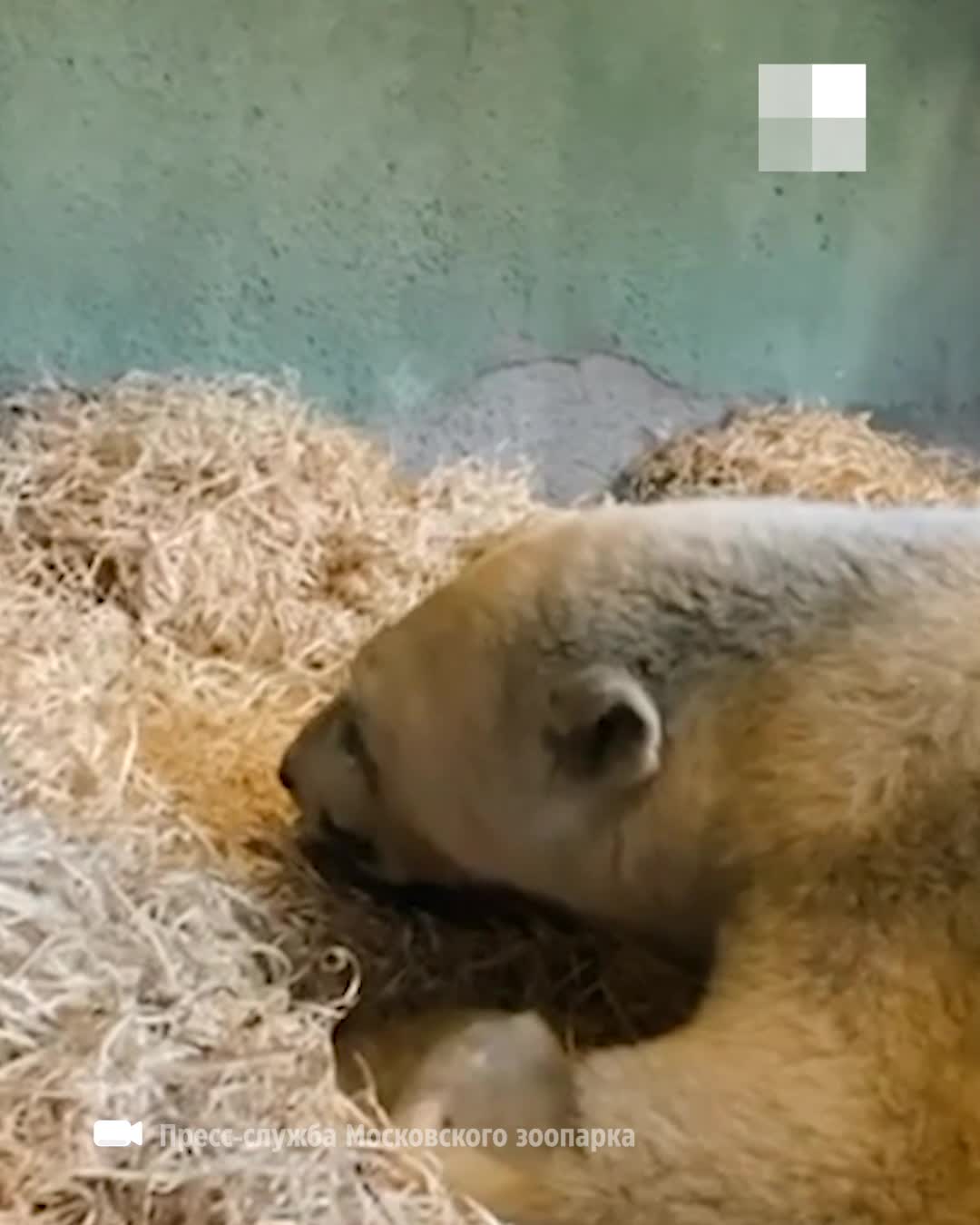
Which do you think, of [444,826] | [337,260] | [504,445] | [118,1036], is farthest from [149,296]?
[118,1036]

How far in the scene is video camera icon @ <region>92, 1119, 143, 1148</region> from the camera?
1.90 m

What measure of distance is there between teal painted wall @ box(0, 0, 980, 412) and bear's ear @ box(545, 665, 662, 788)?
1.50 meters

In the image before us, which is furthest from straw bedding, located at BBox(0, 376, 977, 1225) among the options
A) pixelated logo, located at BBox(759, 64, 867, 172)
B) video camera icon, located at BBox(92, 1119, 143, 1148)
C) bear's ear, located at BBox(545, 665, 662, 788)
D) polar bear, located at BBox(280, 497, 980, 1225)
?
pixelated logo, located at BBox(759, 64, 867, 172)

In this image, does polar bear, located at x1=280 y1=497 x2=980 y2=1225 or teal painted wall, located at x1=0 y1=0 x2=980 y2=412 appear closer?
polar bear, located at x1=280 y1=497 x2=980 y2=1225

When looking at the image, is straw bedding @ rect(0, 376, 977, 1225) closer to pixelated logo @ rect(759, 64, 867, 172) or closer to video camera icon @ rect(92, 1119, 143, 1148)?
video camera icon @ rect(92, 1119, 143, 1148)

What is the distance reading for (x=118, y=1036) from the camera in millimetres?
2010

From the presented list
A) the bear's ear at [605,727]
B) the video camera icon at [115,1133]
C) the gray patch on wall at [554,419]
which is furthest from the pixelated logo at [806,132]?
the video camera icon at [115,1133]

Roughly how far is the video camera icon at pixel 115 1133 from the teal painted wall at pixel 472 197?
6.07 feet

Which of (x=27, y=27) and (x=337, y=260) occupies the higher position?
(x=27, y=27)

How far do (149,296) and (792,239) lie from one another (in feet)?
3.88

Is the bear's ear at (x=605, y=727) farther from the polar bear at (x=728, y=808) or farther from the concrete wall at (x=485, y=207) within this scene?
the concrete wall at (x=485, y=207)

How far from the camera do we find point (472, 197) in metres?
3.84

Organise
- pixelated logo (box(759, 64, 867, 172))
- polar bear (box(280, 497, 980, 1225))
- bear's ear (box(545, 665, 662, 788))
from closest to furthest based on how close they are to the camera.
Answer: polar bear (box(280, 497, 980, 1225)) → bear's ear (box(545, 665, 662, 788)) → pixelated logo (box(759, 64, 867, 172))

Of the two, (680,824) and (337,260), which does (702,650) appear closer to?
(680,824)
